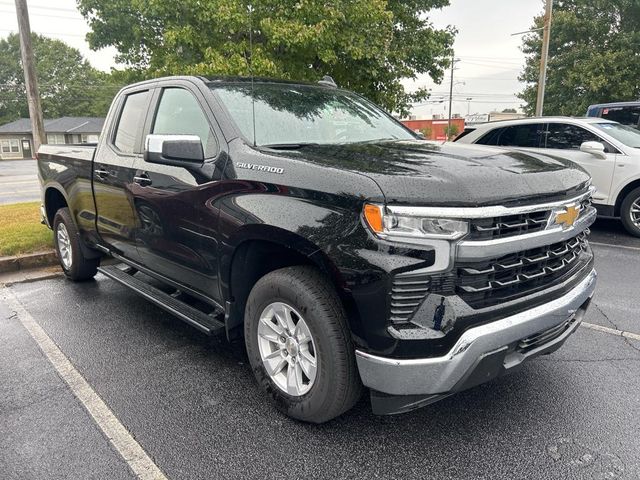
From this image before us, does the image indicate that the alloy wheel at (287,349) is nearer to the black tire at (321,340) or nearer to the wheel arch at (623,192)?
the black tire at (321,340)

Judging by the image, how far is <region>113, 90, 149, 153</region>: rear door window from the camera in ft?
13.6

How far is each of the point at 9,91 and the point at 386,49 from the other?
7533 cm

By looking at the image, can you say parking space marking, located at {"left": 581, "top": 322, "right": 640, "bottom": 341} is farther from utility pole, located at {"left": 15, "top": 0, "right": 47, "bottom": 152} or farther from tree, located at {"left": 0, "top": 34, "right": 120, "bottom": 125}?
tree, located at {"left": 0, "top": 34, "right": 120, "bottom": 125}

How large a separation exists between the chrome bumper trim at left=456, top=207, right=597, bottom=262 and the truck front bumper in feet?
1.04

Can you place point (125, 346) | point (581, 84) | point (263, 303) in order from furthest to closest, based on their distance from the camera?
point (581, 84) → point (125, 346) → point (263, 303)

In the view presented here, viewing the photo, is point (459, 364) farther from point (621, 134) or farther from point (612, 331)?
point (621, 134)

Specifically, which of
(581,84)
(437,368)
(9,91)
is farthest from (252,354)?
(9,91)

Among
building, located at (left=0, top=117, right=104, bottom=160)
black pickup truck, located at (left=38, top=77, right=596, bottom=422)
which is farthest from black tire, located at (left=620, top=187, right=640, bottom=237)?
building, located at (left=0, top=117, right=104, bottom=160)

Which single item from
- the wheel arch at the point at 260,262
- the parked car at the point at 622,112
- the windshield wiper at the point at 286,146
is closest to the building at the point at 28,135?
the parked car at the point at 622,112

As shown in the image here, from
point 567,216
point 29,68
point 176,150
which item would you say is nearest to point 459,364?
point 567,216

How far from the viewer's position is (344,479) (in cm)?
238

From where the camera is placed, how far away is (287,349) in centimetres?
282

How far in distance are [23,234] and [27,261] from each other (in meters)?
0.98

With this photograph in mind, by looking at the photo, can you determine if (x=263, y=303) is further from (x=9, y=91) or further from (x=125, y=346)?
(x=9, y=91)
